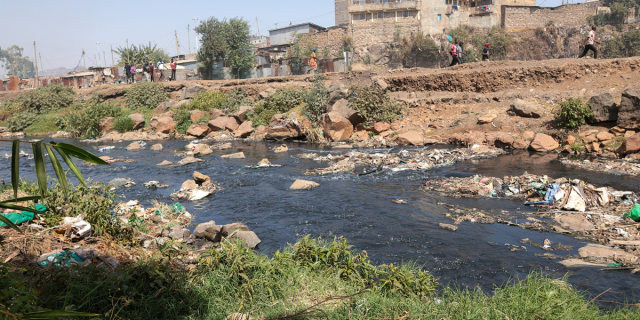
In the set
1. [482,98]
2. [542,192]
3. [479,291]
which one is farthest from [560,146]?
[479,291]

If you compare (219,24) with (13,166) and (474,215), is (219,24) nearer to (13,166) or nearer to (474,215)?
(474,215)

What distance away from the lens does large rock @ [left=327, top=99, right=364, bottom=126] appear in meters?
16.7

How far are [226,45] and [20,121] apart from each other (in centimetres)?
1762

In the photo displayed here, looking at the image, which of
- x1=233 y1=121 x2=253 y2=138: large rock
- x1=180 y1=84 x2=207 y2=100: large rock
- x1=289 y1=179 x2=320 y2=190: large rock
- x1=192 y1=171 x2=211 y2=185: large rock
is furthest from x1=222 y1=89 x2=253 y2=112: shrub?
x1=289 y1=179 x2=320 y2=190: large rock

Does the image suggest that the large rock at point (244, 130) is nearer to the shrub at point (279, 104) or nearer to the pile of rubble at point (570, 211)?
the shrub at point (279, 104)

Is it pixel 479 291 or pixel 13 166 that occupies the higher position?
pixel 13 166

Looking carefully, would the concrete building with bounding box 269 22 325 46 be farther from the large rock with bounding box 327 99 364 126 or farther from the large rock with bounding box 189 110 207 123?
the large rock with bounding box 327 99 364 126

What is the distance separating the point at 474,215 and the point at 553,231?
126 centimetres

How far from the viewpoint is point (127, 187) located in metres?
9.37

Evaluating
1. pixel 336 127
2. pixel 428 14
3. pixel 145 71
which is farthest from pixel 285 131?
pixel 428 14

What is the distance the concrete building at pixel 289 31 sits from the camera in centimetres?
4600

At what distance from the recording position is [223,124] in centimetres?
1884

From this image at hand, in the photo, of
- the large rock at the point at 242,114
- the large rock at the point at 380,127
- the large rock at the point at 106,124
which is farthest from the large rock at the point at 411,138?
the large rock at the point at 106,124

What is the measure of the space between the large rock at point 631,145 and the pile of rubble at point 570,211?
3.81 meters
